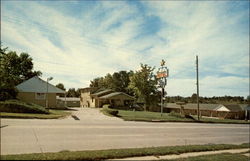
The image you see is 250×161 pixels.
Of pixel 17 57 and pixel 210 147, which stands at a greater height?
pixel 17 57

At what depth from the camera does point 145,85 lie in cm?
6244

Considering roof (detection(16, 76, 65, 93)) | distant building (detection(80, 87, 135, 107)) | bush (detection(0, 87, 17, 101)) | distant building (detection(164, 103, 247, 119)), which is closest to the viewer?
bush (detection(0, 87, 17, 101))

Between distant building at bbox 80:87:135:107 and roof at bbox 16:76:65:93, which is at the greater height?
roof at bbox 16:76:65:93

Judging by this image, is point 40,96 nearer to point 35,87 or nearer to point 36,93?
point 36,93

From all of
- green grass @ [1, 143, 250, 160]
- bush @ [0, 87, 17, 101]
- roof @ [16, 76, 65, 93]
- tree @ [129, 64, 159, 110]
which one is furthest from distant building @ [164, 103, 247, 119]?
green grass @ [1, 143, 250, 160]

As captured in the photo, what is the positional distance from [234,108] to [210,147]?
53820 mm

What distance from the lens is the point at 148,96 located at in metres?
63.1

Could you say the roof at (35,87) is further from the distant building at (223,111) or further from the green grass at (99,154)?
the distant building at (223,111)

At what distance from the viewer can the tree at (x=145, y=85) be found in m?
62.4

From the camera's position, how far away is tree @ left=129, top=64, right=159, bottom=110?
6244 centimetres

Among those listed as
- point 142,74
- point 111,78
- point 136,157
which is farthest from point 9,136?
point 111,78

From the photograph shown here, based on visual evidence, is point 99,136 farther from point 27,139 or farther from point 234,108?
point 234,108

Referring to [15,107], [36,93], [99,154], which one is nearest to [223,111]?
[36,93]

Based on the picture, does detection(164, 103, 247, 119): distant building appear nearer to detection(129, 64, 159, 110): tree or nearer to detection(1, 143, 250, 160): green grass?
detection(129, 64, 159, 110): tree
